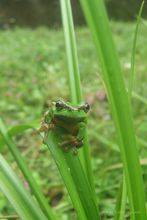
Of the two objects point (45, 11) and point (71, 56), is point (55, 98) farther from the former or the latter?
point (45, 11)

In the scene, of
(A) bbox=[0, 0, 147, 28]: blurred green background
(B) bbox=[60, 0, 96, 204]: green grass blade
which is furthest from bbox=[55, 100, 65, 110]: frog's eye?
(A) bbox=[0, 0, 147, 28]: blurred green background

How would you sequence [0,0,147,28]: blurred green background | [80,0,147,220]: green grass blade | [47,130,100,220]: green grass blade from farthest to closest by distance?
[0,0,147,28]: blurred green background
[47,130,100,220]: green grass blade
[80,0,147,220]: green grass blade

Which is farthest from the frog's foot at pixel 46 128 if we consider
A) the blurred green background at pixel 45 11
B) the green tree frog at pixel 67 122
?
the blurred green background at pixel 45 11

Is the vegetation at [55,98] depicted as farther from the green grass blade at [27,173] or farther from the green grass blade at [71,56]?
the green grass blade at [27,173]

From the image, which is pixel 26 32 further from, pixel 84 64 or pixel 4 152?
pixel 4 152

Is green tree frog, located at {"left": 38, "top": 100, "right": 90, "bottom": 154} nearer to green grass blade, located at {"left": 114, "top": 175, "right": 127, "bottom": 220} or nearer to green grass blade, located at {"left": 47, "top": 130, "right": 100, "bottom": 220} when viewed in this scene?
green grass blade, located at {"left": 47, "top": 130, "right": 100, "bottom": 220}

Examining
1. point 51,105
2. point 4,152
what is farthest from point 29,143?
point 51,105

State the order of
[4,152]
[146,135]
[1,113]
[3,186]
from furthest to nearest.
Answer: [1,113] → [4,152] → [146,135] → [3,186]
